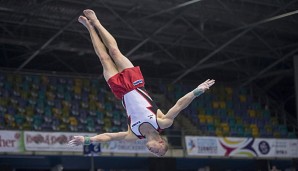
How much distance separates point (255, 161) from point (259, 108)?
475 cm

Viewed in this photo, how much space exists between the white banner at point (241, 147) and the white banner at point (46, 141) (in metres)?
6.17

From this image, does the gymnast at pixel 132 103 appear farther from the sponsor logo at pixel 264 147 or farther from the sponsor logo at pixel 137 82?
the sponsor logo at pixel 264 147

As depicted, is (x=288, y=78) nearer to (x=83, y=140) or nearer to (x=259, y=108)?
(x=259, y=108)

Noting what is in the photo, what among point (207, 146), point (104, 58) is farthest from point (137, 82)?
point (207, 146)

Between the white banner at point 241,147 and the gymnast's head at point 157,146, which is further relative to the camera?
the white banner at point 241,147

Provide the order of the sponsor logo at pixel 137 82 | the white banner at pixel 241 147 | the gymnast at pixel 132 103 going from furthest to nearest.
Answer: the white banner at pixel 241 147 < the sponsor logo at pixel 137 82 < the gymnast at pixel 132 103

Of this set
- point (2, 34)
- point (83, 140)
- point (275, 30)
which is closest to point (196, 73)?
point (275, 30)

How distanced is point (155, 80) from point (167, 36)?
365 centimetres

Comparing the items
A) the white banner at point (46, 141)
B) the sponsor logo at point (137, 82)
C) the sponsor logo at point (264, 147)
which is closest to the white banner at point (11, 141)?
the white banner at point (46, 141)

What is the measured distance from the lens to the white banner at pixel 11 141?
23969mm

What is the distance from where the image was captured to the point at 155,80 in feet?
111

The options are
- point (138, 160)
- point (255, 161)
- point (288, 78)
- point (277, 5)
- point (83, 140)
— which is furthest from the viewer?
point (288, 78)

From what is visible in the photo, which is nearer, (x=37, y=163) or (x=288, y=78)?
(x=37, y=163)

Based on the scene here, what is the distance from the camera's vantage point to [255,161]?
104ft
